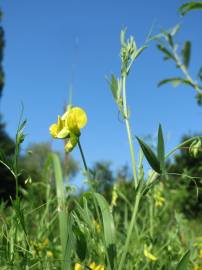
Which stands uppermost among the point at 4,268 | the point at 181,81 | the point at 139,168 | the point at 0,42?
the point at 0,42

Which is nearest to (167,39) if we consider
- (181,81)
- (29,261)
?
(181,81)

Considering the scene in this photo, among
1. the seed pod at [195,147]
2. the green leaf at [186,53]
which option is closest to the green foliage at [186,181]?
the seed pod at [195,147]

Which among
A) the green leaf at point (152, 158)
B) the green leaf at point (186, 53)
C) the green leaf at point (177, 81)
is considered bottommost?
the green leaf at point (152, 158)

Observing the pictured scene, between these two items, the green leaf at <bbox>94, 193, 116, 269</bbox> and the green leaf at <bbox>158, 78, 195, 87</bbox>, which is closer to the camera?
the green leaf at <bbox>94, 193, 116, 269</bbox>

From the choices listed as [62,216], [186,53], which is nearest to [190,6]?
[186,53]

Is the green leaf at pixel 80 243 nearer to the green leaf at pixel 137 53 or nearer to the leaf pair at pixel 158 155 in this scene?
the leaf pair at pixel 158 155

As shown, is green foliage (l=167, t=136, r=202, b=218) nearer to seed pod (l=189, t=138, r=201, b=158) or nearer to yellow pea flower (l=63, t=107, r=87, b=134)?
seed pod (l=189, t=138, r=201, b=158)

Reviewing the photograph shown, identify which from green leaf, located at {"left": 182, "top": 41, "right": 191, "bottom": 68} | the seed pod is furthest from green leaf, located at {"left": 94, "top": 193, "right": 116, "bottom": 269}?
green leaf, located at {"left": 182, "top": 41, "right": 191, "bottom": 68}

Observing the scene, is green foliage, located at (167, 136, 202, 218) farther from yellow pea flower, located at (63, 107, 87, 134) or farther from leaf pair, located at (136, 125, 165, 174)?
yellow pea flower, located at (63, 107, 87, 134)

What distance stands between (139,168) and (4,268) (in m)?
0.25

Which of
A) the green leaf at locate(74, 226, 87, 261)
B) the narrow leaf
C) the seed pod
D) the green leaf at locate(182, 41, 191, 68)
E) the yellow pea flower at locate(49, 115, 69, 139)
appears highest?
the green leaf at locate(182, 41, 191, 68)

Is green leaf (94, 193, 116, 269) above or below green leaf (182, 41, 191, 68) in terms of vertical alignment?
below

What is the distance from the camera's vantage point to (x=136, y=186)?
67 cm

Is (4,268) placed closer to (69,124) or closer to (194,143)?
(69,124)
